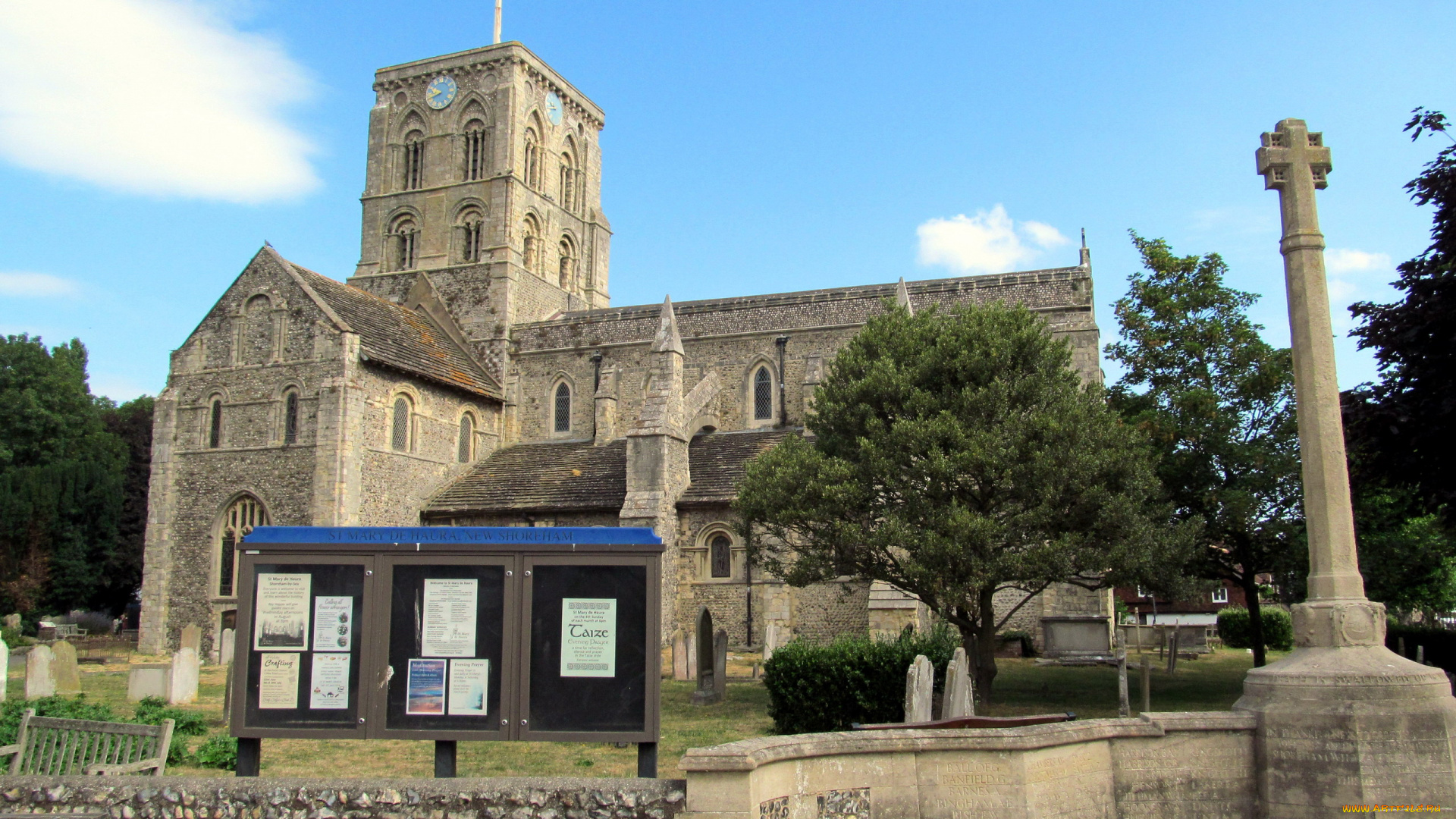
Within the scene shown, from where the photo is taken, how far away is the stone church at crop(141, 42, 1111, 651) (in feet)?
86.2

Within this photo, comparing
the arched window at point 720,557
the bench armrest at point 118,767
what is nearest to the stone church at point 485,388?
the arched window at point 720,557

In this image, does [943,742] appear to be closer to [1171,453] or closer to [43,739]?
[43,739]

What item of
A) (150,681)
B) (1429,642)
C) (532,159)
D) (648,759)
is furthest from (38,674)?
(1429,642)

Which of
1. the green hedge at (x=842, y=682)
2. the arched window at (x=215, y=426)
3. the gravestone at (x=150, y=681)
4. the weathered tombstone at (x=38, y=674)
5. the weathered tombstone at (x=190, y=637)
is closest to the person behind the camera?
the green hedge at (x=842, y=682)

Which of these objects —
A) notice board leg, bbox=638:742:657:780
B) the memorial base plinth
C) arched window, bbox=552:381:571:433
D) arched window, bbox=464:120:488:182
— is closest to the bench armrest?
notice board leg, bbox=638:742:657:780

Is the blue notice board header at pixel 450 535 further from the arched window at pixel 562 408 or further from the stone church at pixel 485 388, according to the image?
the arched window at pixel 562 408

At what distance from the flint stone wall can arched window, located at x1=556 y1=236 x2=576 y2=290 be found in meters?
32.6

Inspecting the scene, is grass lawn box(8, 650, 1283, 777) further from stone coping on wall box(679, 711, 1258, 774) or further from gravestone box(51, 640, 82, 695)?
stone coping on wall box(679, 711, 1258, 774)

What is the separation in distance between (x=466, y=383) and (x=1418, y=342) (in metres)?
24.6

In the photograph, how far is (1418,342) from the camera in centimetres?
1345

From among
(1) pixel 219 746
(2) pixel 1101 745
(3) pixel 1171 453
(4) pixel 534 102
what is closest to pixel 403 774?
(1) pixel 219 746

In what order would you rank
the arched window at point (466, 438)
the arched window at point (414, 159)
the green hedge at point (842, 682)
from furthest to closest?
the arched window at point (414, 159)
the arched window at point (466, 438)
the green hedge at point (842, 682)

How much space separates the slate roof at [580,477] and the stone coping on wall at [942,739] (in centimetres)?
1829

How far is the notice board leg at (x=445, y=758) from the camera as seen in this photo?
26.2ft
